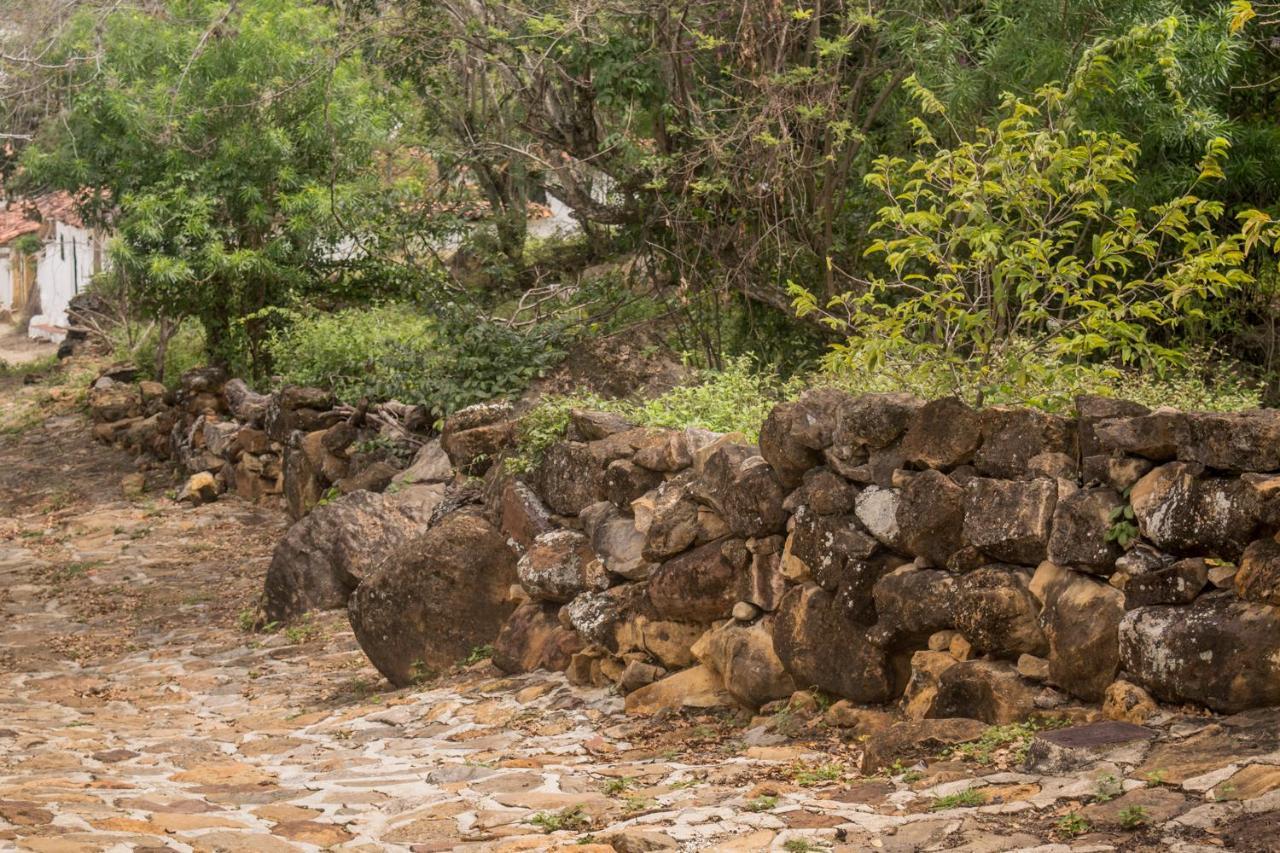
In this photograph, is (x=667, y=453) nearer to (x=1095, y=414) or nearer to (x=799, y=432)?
(x=799, y=432)

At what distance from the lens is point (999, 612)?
5.43 meters

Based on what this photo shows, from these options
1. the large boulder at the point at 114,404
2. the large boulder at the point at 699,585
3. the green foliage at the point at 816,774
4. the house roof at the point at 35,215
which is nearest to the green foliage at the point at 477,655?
the large boulder at the point at 699,585

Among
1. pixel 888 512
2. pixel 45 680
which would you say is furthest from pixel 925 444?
pixel 45 680

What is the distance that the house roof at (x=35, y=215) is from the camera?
24.4m

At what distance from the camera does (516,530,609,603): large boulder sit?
A: 26.1 feet

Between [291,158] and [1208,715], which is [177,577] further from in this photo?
[1208,715]

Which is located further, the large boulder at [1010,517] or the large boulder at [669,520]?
the large boulder at [669,520]

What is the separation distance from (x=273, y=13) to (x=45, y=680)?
393 inches

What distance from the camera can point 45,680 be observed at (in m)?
9.77

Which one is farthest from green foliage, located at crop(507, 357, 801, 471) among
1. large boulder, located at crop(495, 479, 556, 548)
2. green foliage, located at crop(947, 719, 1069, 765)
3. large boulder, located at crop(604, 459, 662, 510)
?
green foliage, located at crop(947, 719, 1069, 765)

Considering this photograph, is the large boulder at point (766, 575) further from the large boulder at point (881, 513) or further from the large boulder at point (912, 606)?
the large boulder at point (912, 606)

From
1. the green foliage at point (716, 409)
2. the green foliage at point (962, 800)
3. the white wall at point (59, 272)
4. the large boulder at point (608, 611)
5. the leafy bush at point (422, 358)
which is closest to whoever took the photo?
the green foliage at point (962, 800)

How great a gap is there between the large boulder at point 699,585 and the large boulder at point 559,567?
0.83 metres

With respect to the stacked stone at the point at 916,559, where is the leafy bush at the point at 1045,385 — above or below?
above
